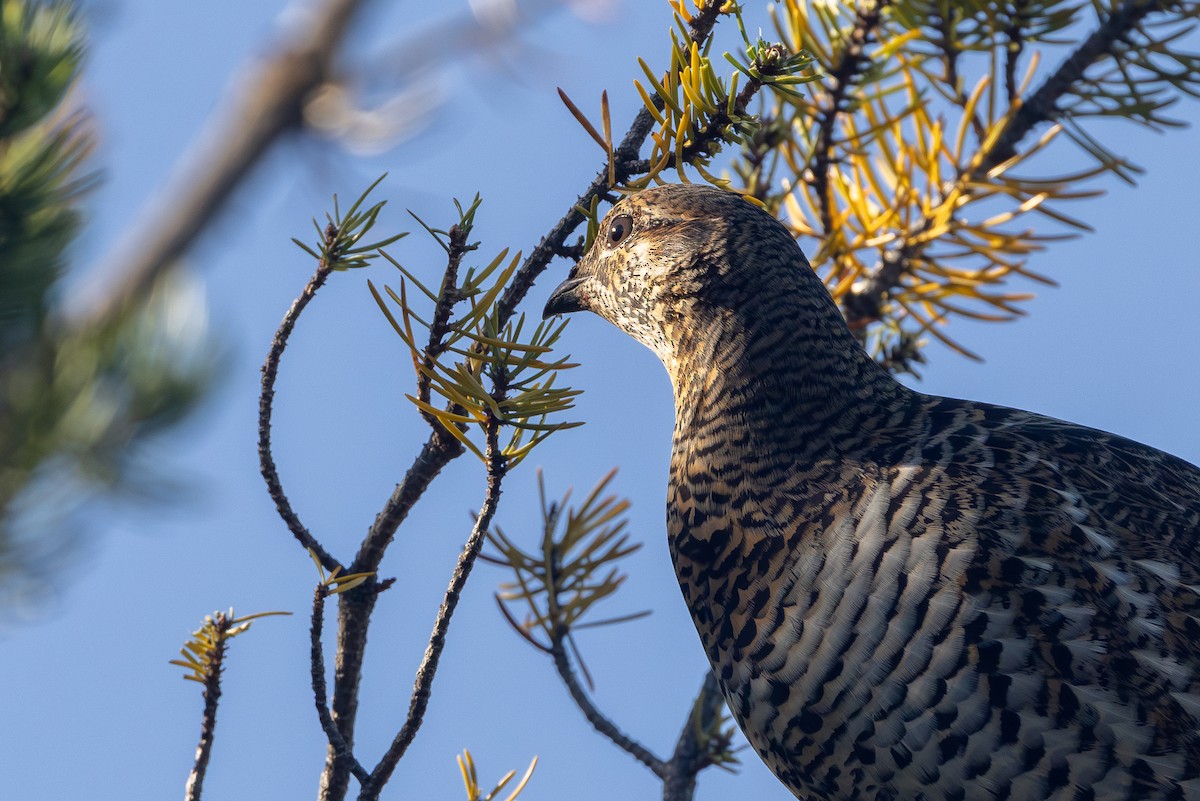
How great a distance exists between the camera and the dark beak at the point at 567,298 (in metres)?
3.61

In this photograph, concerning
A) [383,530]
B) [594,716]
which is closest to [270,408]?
[383,530]

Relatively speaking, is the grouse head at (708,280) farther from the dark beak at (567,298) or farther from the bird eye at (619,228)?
the dark beak at (567,298)

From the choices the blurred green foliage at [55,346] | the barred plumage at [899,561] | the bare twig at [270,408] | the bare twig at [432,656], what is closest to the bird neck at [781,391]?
the barred plumage at [899,561]

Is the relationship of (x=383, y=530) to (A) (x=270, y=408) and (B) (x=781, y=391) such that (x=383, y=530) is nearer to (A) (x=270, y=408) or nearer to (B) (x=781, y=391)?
(A) (x=270, y=408)

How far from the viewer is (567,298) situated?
365 centimetres

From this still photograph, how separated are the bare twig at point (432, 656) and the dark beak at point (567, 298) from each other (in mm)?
1492

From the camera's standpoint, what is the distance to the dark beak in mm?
3609

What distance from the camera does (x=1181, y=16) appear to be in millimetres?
3406

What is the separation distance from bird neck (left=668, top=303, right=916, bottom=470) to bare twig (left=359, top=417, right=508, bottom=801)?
1042 mm

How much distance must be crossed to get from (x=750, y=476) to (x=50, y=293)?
6.13 ft

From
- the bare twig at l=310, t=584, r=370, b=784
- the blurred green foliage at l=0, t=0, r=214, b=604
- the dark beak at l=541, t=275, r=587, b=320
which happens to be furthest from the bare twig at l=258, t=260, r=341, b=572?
the dark beak at l=541, t=275, r=587, b=320

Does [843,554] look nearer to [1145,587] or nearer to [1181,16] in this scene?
[1145,587]

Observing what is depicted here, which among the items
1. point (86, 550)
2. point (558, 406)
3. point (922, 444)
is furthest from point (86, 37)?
point (922, 444)

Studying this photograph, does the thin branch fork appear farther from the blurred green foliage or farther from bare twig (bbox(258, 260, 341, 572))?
the blurred green foliage
